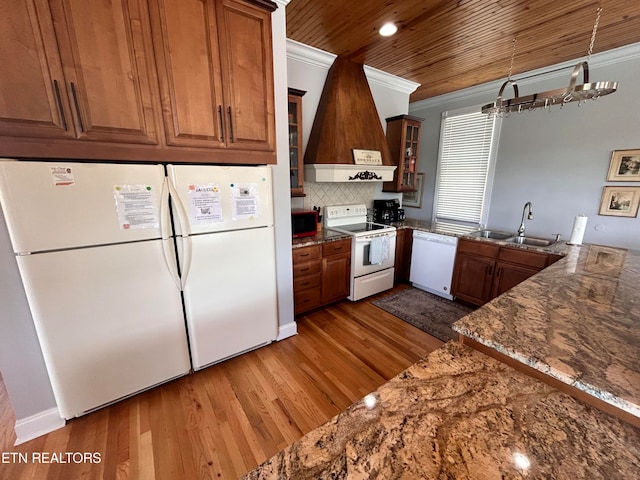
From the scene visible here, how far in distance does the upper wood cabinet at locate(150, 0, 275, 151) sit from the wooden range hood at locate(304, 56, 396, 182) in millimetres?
1029

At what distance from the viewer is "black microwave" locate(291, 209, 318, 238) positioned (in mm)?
2890

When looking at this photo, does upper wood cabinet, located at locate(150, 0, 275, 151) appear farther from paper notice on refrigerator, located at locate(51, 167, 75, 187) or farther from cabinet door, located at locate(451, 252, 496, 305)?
cabinet door, located at locate(451, 252, 496, 305)

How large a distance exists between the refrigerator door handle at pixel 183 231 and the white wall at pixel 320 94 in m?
1.60

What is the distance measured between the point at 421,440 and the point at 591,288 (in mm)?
1563

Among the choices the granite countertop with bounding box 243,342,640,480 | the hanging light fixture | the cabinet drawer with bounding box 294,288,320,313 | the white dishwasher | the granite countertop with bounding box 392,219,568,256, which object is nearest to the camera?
the granite countertop with bounding box 243,342,640,480

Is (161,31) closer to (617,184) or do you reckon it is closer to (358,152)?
(358,152)

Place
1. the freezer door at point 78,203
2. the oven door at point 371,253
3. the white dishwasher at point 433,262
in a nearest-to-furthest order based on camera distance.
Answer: the freezer door at point 78,203 < the oven door at point 371,253 < the white dishwasher at point 433,262

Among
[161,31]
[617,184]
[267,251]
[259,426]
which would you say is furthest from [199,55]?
[617,184]

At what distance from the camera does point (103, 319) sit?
5.47 feet

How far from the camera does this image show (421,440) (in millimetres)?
674

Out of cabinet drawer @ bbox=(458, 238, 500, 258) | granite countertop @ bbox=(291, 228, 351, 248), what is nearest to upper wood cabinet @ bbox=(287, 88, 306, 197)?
granite countertop @ bbox=(291, 228, 351, 248)

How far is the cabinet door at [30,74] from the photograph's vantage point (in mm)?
1270

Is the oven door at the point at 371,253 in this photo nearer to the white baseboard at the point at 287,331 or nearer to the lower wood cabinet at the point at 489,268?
the lower wood cabinet at the point at 489,268

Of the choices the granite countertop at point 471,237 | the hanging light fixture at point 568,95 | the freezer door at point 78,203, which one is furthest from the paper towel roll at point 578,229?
the freezer door at point 78,203
